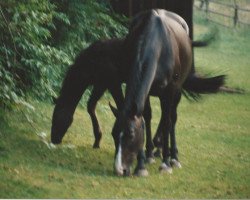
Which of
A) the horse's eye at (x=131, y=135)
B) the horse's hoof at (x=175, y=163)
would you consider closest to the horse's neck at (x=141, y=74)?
the horse's eye at (x=131, y=135)

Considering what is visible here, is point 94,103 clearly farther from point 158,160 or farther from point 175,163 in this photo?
point 175,163

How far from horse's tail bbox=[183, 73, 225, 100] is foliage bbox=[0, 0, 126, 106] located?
0.82 m

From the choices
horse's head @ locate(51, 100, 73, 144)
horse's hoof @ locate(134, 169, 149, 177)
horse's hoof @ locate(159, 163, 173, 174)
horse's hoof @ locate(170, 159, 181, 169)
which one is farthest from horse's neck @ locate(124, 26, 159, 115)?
horse's head @ locate(51, 100, 73, 144)

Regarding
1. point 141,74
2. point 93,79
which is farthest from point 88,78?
point 141,74

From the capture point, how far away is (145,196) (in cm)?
391

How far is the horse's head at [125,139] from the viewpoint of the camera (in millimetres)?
3945

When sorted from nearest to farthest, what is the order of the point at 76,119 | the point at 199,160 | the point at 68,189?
the point at 68,189 → the point at 199,160 → the point at 76,119

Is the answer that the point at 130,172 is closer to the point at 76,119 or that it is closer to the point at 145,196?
the point at 145,196

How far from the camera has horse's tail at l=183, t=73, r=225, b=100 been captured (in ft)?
16.0

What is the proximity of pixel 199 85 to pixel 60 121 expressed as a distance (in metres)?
1.27

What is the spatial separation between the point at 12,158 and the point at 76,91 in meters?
0.83

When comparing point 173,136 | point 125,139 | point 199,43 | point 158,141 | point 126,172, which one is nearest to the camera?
point 125,139

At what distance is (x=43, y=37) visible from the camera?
484 cm

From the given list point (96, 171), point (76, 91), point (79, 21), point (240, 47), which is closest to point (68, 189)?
point (96, 171)
